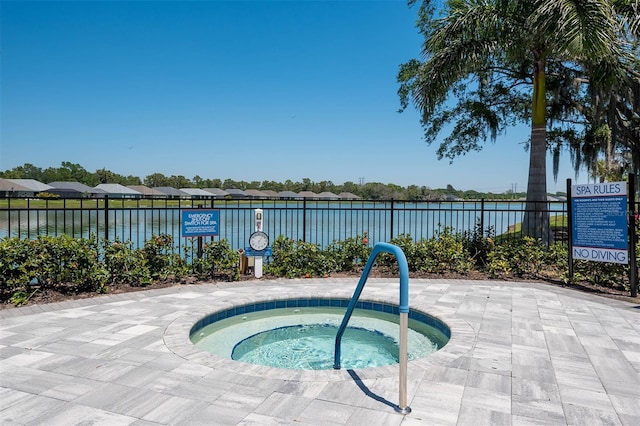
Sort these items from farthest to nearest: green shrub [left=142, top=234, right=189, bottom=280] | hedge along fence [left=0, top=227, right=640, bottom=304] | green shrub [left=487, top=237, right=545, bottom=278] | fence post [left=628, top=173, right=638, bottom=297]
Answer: green shrub [left=487, top=237, right=545, bottom=278]
green shrub [left=142, top=234, right=189, bottom=280]
fence post [left=628, top=173, right=638, bottom=297]
hedge along fence [left=0, top=227, right=640, bottom=304]

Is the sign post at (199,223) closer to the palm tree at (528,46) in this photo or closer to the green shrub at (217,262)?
the green shrub at (217,262)

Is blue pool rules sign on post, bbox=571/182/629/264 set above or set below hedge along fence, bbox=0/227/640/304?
above

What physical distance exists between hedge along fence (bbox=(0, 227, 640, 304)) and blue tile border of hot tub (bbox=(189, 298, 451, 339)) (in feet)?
4.64

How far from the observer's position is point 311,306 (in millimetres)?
5203

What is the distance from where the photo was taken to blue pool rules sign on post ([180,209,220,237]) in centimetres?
621

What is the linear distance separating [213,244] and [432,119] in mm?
9043

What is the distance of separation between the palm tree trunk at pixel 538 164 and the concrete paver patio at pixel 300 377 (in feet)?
14.2

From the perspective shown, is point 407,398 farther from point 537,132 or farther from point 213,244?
point 537,132

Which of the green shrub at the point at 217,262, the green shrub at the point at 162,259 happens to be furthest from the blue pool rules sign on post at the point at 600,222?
the green shrub at the point at 162,259

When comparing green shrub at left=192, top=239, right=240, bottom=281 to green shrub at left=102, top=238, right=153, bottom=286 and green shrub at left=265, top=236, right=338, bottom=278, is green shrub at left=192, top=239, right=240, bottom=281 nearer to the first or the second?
green shrub at left=265, top=236, right=338, bottom=278

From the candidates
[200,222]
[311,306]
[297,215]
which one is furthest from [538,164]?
[200,222]

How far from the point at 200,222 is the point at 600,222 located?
6104 millimetres

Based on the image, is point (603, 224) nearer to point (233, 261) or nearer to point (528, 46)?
point (528, 46)

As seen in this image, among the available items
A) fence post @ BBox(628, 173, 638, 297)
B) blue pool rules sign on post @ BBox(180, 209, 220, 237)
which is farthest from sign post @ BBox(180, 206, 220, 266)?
fence post @ BBox(628, 173, 638, 297)
